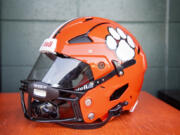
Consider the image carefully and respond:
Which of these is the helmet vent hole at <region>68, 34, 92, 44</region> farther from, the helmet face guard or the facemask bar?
the facemask bar

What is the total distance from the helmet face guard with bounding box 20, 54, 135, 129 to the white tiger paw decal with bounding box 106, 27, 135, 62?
0.14 ft

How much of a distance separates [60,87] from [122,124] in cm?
28

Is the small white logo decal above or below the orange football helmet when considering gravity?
above

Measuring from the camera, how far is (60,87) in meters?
0.74

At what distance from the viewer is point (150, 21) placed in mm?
1734

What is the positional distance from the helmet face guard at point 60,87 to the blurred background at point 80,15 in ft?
3.06

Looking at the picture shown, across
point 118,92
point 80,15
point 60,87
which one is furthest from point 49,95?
point 80,15

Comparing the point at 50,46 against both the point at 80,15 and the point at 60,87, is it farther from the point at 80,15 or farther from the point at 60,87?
the point at 80,15

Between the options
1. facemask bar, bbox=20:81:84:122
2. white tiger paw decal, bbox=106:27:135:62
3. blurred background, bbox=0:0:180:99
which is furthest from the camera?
blurred background, bbox=0:0:180:99

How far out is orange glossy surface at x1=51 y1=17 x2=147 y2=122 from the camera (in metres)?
0.76

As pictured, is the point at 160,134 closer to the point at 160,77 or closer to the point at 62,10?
the point at 160,77

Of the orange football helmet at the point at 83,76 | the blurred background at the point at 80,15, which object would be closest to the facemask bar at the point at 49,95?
the orange football helmet at the point at 83,76

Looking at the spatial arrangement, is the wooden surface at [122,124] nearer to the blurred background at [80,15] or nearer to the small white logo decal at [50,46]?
the small white logo decal at [50,46]

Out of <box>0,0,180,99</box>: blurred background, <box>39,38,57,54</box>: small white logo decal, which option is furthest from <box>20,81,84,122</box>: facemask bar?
<box>0,0,180,99</box>: blurred background
